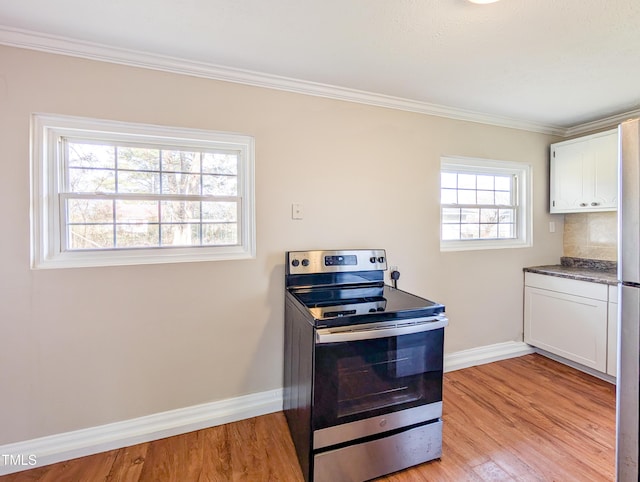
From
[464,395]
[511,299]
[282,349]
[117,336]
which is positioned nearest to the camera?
[117,336]

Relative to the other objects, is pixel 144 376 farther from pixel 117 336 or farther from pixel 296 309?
pixel 296 309

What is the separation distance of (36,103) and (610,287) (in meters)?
4.04

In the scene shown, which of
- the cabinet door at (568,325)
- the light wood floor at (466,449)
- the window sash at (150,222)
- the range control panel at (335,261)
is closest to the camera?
the light wood floor at (466,449)

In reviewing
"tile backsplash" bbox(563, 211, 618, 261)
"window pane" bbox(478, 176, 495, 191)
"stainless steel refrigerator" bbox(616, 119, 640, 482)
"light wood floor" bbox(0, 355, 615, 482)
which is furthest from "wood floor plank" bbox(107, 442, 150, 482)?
"tile backsplash" bbox(563, 211, 618, 261)

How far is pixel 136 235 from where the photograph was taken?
6.50 ft

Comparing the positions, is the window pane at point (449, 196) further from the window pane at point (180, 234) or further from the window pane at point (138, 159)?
the window pane at point (138, 159)

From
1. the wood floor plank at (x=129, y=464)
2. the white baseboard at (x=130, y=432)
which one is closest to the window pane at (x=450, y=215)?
the white baseboard at (x=130, y=432)

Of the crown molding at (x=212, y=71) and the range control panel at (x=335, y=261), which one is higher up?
the crown molding at (x=212, y=71)

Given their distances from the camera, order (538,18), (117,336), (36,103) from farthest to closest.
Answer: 1. (117,336)
2. (36,103)
3. (538,18)

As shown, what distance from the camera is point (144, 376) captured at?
6.39ft

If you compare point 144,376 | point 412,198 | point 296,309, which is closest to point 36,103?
point 144,376

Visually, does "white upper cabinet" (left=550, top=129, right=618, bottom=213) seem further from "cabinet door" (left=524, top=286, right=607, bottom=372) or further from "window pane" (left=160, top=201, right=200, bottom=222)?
"window pane" (left=160, top=201, right=200, bottom=222)

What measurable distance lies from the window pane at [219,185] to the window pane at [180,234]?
249 millimetres

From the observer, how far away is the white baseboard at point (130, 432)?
1715mm
